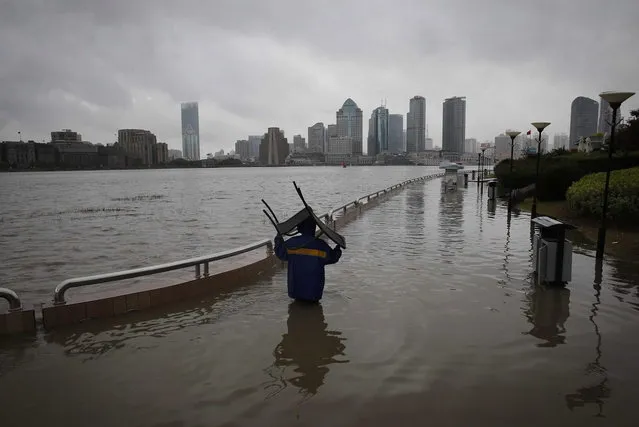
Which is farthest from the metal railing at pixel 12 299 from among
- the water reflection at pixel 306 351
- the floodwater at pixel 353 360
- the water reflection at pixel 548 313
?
the water reflection at pixel 548 313

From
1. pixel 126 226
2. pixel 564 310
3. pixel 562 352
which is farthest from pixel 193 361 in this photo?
pixel 126 226

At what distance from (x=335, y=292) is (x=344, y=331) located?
6.37ft

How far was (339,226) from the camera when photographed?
1642 centimetres

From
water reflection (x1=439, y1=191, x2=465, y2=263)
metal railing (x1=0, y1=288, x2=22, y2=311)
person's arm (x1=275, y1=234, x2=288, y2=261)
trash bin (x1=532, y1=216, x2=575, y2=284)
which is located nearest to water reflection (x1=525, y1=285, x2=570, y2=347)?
trash bin (x1=532, y1=216, x2=575, y2=284)

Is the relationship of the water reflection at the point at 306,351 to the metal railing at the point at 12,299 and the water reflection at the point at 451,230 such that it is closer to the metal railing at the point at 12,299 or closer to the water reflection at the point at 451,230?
the metal railing at the point at 12,299

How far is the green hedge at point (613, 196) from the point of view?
14016mm

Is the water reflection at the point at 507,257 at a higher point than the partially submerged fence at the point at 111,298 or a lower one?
lower

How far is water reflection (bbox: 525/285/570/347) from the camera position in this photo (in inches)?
237

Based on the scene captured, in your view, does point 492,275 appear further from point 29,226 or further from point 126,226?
point 29,226

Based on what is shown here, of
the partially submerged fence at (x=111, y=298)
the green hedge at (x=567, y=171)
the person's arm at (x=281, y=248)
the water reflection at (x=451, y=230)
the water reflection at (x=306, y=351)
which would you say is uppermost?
the green hedge at (x=567, y=171)

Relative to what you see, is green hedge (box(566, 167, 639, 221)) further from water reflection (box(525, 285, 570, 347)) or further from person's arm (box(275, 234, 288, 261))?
person's arm (box(275, 234, 288, 261))

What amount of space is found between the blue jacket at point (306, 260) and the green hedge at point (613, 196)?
11523 millimetres

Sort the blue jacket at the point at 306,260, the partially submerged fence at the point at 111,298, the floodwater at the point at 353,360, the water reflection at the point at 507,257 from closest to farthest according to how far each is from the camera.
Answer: the floodwater at the point at 353,360, the partially submerged fence at the point at 111,298, the blue jacket at the point at 306,260, the water reflection at the point at 507,257

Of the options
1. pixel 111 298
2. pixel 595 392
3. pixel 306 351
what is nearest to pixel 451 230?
pixel 306 351
